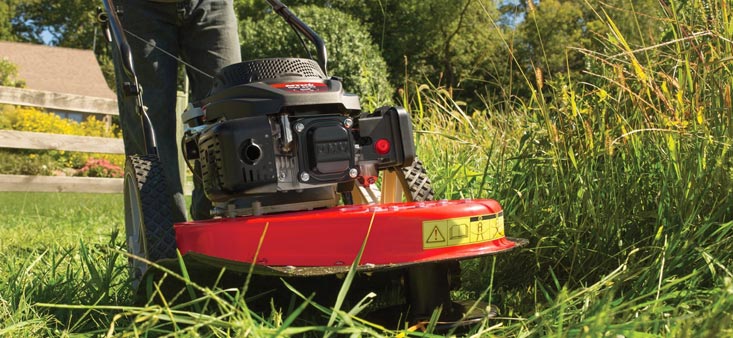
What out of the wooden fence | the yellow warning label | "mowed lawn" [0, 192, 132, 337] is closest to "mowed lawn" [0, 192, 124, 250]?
"mowed lawn" [0, 192, 132, 337]

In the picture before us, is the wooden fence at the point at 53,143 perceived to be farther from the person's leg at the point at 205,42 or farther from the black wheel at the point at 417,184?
the black wheel at the point at 417,184

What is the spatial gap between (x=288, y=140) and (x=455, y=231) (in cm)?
45

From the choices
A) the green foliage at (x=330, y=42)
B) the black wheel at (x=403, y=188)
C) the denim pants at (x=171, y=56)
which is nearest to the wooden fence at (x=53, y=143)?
the denim pants at (x=171, y=56)

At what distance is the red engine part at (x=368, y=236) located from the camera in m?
1.63

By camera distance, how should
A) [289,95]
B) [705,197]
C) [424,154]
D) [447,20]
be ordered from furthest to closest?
[447,20]
[424,154]
[705,197]
[289,95]

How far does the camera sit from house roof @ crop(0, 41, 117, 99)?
1060 inches

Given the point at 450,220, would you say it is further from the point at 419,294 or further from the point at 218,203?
the point at 218,203

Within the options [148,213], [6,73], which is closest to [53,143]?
[148,213]

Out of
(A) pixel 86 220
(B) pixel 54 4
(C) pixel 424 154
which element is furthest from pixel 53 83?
(C) pixel 424 154

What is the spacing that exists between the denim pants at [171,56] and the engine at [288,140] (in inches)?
31.2

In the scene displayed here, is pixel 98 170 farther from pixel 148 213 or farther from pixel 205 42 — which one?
pixel 148 213

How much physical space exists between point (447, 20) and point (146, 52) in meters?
21.2

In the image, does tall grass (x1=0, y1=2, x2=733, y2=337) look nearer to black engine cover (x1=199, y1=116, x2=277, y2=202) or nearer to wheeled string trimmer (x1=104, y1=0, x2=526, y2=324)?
wheeled string trimmer (x1=104, y1=0, x2=526, y2=324)

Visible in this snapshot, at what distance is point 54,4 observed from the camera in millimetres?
35812
